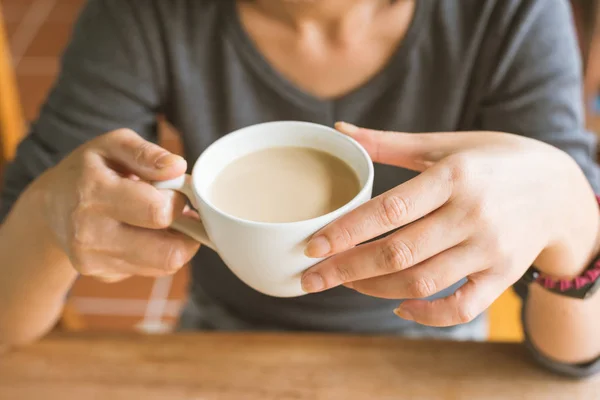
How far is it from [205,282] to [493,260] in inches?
17.6

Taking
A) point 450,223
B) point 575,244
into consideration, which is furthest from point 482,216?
point 575,244

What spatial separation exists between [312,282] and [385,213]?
0.06m

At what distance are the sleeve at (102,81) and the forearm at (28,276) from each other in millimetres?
97

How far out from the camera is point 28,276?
22.4 inches

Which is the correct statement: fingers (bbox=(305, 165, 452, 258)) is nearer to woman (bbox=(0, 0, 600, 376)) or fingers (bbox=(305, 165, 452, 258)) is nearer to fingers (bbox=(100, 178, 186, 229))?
woman (bbox=(0, 0, 600, 376))

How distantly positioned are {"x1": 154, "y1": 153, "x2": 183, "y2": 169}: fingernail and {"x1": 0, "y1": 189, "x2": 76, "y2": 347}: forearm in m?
0.19

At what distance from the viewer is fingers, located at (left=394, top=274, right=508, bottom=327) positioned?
1.42 feet

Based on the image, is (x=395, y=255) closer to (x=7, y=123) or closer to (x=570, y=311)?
(x=570, y=311)

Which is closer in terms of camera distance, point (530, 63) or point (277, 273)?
point (277, 273)

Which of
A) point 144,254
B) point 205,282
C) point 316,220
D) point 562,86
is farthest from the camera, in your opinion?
point 205,282

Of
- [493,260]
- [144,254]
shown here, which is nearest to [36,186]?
[144,254]

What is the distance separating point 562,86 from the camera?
0.61m

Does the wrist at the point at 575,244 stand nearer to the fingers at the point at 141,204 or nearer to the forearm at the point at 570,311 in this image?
the forearm at the point at 570,311

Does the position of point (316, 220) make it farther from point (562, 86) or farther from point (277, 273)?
point (562, 86)
